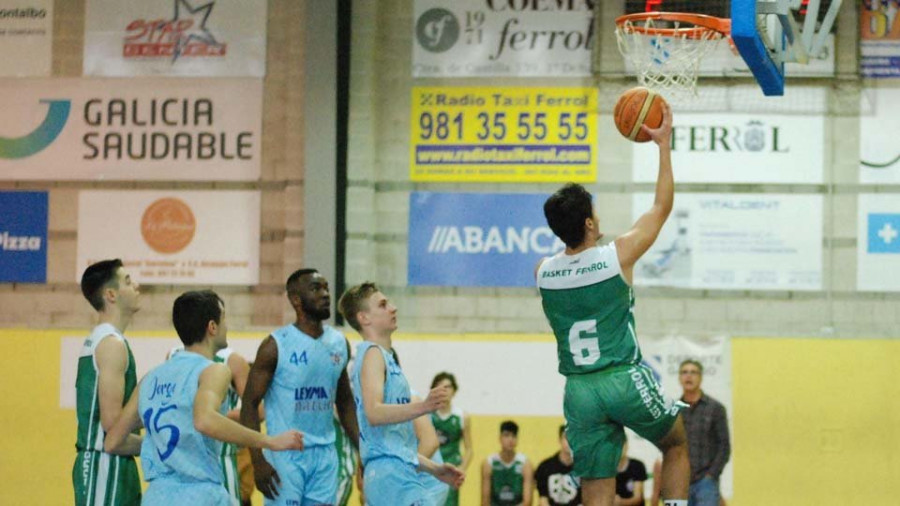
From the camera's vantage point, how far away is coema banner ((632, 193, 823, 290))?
1403 cm

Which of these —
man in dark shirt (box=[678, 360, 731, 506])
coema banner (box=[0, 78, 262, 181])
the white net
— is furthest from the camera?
coema banner (box=[0, 78, 262, 181])

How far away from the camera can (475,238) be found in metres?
14.4

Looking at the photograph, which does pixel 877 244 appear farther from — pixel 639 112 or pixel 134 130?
pixel 639 112

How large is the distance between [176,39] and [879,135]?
7.65 metres

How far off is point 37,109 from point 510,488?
6.83 metres

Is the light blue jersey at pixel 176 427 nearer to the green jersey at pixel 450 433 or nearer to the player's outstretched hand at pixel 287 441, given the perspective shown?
the player's outstretched hand at pixel 287 441

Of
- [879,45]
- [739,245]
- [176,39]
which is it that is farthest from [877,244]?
[176,39]

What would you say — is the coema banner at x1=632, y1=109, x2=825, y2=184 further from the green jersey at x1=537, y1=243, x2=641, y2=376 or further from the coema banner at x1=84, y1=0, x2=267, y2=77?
the green jersey at x1=537, y1=243, x2=641, y2=376

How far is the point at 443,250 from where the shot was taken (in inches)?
568

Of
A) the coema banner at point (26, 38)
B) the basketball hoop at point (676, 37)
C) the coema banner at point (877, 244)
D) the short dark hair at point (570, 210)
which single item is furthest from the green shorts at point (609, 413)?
the coema banner at point (26, 38)

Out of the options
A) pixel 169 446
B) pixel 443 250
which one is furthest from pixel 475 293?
pixel 169 446

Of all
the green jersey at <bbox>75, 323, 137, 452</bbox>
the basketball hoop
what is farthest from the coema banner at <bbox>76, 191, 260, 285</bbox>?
the green jersey at <bbox>75, 323, 137, 452</bbox>

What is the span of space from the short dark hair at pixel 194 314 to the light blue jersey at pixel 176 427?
3.8 inches

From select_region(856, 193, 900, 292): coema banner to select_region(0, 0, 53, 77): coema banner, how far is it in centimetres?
899
